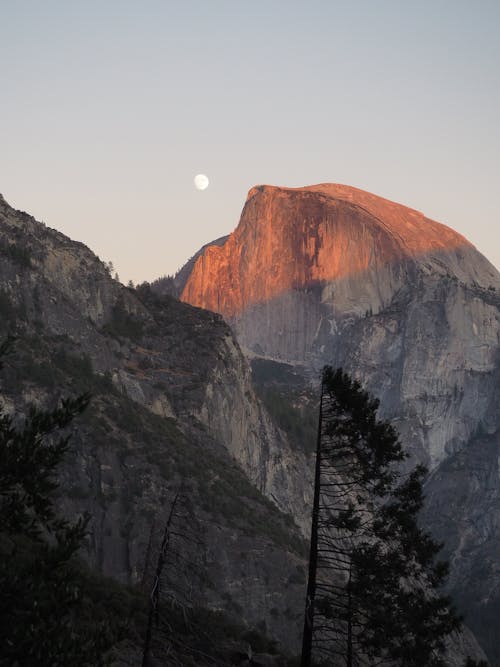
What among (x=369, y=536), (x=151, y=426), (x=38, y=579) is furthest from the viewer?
(x=151, y=426)

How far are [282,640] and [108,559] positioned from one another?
623 inches

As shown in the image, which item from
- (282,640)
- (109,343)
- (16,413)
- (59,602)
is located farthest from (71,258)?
(59,602)

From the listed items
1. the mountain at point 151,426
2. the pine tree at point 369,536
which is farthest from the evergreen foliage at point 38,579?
the mountain at point 151,426

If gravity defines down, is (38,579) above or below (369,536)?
above

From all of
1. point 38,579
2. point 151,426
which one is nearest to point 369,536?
point 38,579

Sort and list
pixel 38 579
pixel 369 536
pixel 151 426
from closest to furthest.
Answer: pixel 38 579 → pixel 369 536 → pixel 151 426

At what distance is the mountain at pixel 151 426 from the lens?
78.9m

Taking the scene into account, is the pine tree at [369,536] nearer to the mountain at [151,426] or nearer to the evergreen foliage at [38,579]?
the mountain at [151,426]

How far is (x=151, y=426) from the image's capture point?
97.6 meters

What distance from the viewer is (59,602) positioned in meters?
21.0

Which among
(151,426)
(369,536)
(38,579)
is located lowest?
(369,536)

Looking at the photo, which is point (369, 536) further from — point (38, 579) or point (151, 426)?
point (151, 426)

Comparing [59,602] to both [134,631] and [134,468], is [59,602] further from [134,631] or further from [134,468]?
[134,468]

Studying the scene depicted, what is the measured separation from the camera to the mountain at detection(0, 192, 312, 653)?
7894cm
